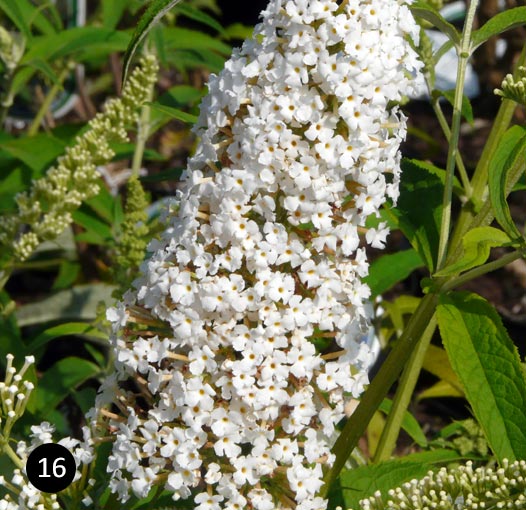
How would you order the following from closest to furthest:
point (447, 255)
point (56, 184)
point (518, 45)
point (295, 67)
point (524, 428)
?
point (295, 67) → point (524, 428) → point (447, 255) → point (56, 184) → point (518, 45)

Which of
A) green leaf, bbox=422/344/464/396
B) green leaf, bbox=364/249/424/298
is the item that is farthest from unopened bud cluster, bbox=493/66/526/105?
green leaf, bbox=422/344/464/396

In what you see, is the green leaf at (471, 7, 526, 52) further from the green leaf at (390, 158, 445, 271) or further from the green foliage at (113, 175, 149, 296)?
the green foliage at (113, 175, 149, 296)

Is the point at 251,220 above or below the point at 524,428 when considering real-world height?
above

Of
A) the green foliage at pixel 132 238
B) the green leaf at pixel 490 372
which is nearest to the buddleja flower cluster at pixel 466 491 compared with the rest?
the green leaf at pixel 490 372

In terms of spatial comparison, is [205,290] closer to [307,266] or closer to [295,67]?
[307,266]

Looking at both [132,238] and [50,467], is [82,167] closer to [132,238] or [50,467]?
[132,238]

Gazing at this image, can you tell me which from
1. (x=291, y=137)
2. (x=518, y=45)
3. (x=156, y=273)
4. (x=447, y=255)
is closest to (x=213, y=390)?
(x=156, y=273)
